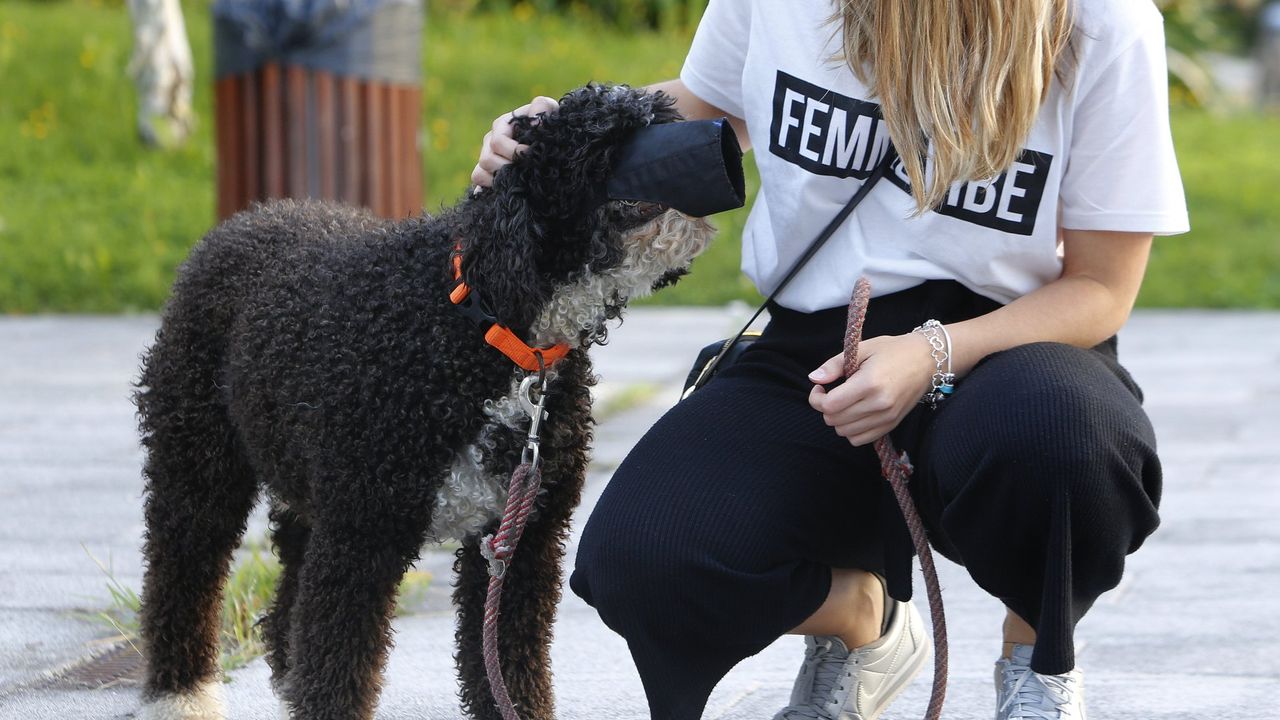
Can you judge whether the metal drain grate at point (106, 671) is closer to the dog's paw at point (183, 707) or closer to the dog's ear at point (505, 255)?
the dog's paw at point (183, 707)

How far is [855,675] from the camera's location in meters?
2.77

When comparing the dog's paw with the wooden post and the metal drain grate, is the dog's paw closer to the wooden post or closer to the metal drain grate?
the metal drain grate

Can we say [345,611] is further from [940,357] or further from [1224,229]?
[1224,229]

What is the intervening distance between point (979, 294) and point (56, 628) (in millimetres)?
2229

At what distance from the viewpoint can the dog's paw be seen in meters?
2.91

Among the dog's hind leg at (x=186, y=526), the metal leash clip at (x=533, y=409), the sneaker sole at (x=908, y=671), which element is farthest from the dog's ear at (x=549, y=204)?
the sneaker sole at (x=908, y=671)

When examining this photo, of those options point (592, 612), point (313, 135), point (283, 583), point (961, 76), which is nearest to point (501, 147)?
point (961, 76)

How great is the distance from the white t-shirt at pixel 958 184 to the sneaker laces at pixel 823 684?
66cm

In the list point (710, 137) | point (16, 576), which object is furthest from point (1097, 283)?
point (16, 576)

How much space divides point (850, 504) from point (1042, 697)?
17.9 inches

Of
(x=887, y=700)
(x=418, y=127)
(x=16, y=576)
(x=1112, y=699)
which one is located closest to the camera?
(x=887, y=700)

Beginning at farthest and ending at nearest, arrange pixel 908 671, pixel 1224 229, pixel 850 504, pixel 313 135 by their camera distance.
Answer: pixel 1224 229 < pixel 313 135 < pixel 908 671 < pixel 850 504

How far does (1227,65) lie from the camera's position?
20297 millimetres

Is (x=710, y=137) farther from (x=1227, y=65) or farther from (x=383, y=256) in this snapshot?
(x=1227, y=65)
